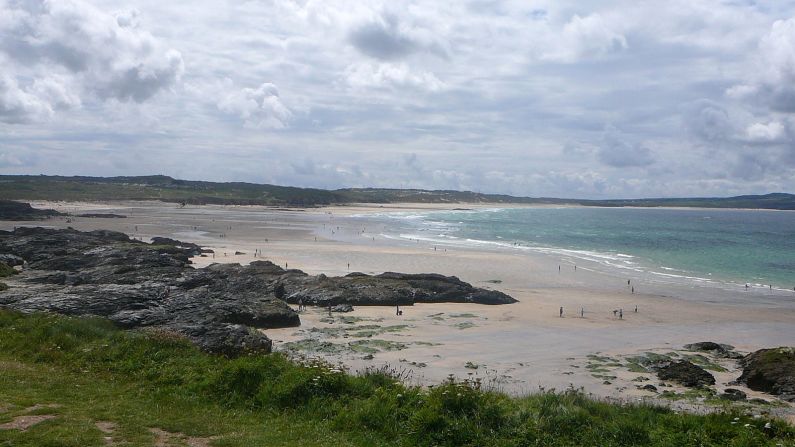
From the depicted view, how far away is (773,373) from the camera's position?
18.2 meters

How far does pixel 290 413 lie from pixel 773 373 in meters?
16.4

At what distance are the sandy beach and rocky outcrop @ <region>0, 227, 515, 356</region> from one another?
1508 mm

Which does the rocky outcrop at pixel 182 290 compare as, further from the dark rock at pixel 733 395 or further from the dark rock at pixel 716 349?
the dark rock at pixel 733 395

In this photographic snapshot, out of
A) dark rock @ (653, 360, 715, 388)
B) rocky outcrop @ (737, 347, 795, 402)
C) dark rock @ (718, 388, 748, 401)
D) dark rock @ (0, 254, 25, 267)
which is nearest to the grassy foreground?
dark rock @ (718, 388, 748, 401)

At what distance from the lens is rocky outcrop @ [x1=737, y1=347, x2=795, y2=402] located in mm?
17688

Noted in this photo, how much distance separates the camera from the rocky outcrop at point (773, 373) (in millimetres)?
17688

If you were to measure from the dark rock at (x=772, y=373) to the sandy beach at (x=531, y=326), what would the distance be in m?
0.82

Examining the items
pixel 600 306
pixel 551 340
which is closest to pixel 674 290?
pixel 600 306

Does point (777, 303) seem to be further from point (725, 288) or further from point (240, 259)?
point (240, 259)

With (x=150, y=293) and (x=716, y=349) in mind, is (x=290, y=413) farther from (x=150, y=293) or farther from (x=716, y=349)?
(x=716, y=349)

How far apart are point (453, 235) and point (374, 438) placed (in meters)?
77.0

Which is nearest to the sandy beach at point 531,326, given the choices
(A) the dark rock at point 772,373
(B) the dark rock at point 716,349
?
(B) the dark rock at point 716,349

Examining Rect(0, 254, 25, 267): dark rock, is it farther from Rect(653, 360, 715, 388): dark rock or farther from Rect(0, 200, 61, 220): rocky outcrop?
Rect(0, 200, 61, 220): rocky outcrop

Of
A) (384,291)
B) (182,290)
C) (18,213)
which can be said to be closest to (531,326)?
(384,291)
